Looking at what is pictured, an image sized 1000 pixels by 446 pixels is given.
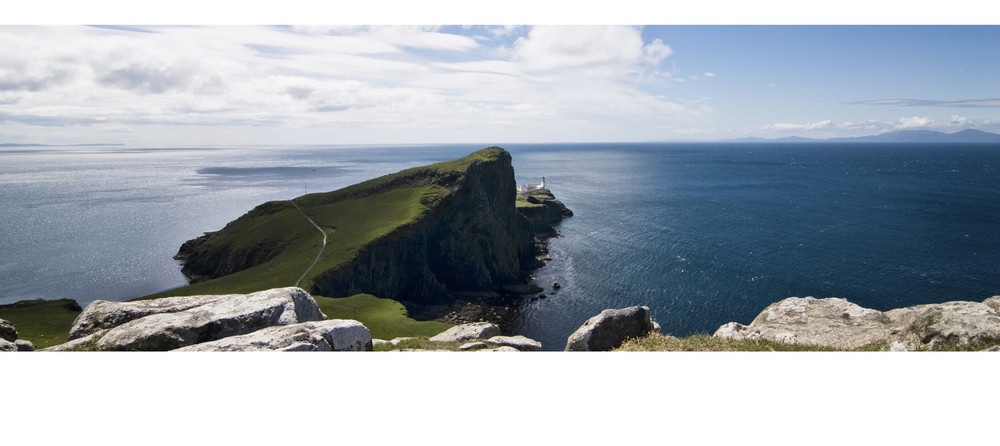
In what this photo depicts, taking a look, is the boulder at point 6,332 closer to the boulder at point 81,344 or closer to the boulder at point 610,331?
the boulder at point 81,344

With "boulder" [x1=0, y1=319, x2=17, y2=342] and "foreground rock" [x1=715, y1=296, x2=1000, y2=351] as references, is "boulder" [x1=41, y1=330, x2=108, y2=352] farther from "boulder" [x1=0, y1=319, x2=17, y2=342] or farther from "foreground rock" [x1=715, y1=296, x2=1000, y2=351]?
"foreground rock" [x1=715, y1=296, x2=1000, y2=351]

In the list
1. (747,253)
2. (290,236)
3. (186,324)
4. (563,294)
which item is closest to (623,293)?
(563,294)

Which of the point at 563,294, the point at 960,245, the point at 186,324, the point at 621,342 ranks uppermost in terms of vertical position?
the point at 186,324

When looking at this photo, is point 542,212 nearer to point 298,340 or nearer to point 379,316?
point 379,316

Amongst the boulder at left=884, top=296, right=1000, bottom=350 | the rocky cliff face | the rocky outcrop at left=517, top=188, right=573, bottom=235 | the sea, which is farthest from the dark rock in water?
the boulder at left=884, top=296, right=1000, bottom=350

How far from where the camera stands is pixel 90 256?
290ft

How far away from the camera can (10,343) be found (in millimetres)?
14336

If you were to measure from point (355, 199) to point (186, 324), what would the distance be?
3266 inches

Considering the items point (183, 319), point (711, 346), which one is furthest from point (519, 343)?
point (183, 319)

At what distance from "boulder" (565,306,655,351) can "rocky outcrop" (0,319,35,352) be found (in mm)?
17563

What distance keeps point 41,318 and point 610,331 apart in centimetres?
6685

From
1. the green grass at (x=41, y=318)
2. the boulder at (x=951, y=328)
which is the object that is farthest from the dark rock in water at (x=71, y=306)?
the boulder at (x=951, y=328)

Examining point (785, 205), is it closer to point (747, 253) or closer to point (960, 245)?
point (960, 245)

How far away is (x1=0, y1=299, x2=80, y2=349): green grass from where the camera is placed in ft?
142
